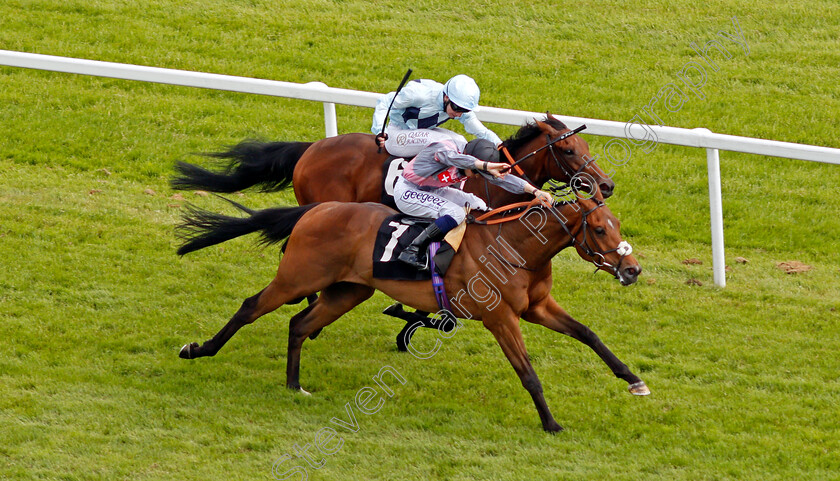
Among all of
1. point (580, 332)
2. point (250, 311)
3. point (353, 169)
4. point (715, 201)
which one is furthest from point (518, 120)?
point (250, 311)

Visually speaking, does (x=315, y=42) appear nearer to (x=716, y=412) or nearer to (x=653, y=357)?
(x=653, y=357)

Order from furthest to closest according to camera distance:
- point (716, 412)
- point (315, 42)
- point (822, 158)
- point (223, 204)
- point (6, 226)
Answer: point (315, 42) → point (223, 204) → point (6, 226) → point (822, 158) → point (716, 412)

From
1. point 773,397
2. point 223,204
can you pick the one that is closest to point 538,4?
A: point 223,204

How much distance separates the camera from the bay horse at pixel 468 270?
622 centimetres

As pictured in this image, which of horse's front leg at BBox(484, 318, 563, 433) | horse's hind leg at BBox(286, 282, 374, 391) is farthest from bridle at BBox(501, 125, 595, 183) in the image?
horse's hind leg at BBox(286, 282, 374, 391)

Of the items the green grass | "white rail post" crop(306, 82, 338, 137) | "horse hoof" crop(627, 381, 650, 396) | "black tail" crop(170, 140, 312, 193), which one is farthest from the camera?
"white rail post" crop(306, 82, 338, 137)

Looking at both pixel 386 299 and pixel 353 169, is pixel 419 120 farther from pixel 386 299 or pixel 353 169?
pixel 386 299

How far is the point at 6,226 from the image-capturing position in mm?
8883

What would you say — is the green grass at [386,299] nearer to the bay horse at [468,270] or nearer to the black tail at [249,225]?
the bay horse at [468,270]

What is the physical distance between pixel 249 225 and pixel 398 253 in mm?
1178

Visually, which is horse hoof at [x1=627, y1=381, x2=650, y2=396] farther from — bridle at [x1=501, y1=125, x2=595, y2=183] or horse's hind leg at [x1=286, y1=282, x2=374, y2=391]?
horse's hind leg at [x1=286, y1=282, x2=374, y2=391]

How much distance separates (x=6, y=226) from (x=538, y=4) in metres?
7.70

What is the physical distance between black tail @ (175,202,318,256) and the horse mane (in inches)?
55.9

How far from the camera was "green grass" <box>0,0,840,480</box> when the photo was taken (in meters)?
6.05
